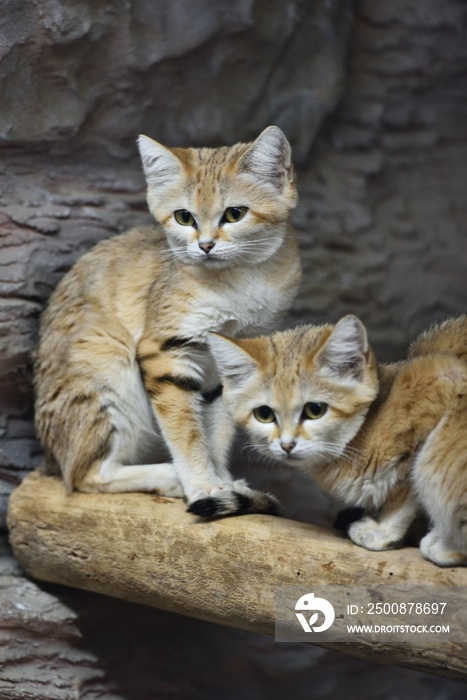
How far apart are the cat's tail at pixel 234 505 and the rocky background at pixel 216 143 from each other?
3.18 ft

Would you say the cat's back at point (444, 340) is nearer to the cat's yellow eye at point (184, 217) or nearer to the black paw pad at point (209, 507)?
the black paw pad at point (209, 507)

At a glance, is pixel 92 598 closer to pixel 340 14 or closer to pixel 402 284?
pixel 402 284

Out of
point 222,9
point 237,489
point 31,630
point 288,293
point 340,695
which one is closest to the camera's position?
point 237,489

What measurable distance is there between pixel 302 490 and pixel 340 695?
935mm

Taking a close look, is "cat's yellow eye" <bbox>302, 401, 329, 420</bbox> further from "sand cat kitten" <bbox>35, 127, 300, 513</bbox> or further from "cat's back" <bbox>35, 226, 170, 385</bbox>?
"cat's back" <bbox>35, 226, 170, 385</bbox>

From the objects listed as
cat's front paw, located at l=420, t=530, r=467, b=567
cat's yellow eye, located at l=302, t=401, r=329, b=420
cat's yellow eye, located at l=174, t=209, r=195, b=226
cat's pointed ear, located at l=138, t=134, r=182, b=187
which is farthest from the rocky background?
cat's front paw, located at l=420, t=530, r=467, b=567

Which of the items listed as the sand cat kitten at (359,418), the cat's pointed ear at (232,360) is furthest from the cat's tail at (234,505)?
the cat's pointed ear at (232,360)

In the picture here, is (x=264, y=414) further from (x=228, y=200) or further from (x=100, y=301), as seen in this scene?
(x=100, y=301)

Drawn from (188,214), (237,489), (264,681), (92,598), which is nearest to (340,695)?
(264,681)

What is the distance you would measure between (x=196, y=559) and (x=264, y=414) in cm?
49

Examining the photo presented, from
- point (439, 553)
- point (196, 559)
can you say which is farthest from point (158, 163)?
point (439, 553)

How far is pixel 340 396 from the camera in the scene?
228 cm

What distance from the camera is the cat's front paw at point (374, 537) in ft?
7.35

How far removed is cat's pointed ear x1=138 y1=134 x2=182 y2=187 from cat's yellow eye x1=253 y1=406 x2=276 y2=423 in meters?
0.94
